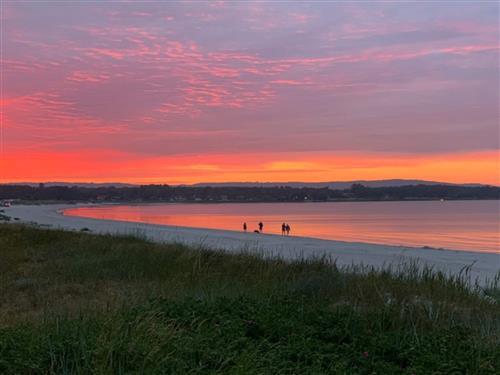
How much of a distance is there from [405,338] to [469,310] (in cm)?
174

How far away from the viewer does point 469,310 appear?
258 inches

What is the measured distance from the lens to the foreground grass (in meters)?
4.22

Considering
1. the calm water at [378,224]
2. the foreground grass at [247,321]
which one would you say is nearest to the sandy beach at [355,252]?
the foreground grass at [247,321]

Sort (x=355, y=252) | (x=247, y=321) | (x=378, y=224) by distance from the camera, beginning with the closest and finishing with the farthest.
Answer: (x=247, y=321)
(x=355, y=252)
(x=378, y=224)

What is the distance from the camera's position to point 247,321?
213 inches

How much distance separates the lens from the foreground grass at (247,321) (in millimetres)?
4223

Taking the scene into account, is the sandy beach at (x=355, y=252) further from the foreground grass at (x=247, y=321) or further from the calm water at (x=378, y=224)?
the calm water at (x=378, y=224)

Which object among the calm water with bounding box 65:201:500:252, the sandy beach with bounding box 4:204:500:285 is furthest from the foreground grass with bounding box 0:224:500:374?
the calm water with bounding box 65:201:500:252

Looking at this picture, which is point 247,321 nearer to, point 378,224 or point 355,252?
point 355,252

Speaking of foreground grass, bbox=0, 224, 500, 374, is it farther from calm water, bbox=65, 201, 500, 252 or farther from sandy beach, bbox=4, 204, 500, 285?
calm water, bbox=65, 201, 500, 252

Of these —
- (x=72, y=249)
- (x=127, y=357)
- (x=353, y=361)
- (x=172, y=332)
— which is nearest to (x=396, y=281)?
(x=353, y=361)

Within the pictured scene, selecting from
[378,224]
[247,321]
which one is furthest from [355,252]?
[378,224]

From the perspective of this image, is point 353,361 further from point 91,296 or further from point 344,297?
point 91,296

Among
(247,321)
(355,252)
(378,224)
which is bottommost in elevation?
(378,224)
